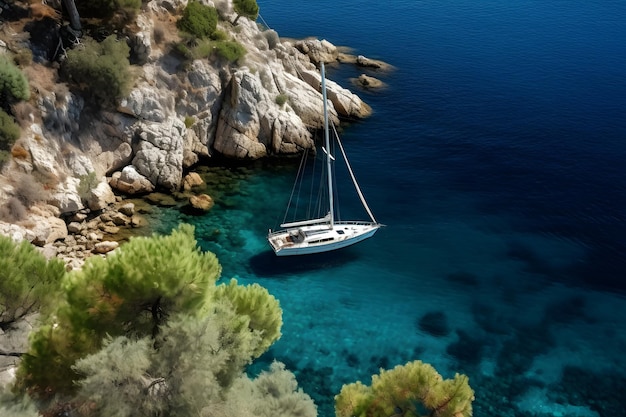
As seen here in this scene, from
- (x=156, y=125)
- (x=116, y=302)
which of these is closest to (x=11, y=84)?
(x=156, y=125)

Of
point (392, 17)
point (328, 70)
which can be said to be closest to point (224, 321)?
point (328, 70)

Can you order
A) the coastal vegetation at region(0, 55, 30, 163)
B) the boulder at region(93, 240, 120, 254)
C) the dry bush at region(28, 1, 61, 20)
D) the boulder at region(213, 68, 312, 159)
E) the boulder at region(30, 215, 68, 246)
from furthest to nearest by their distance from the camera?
the boulder at region(213, 68, 312, 159) → the dry bush at region(28, 1, 61, 20) → the coastal vegetation at region(0, 55, 30, 163) → the boulder at region(93, 240, 120, 254) → the boulder at region(30, 215, 68, 246)

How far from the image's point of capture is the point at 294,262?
1501 inches

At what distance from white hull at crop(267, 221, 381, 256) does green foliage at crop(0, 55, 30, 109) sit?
2101 cm

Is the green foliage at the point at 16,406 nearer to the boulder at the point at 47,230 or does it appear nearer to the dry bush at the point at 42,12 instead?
the boulder at the point at 47,230

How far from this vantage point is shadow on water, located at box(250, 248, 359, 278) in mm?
36969

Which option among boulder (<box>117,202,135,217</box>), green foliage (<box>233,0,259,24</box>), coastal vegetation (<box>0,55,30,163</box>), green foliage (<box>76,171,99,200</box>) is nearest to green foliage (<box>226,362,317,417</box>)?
boulder (<box>117,202,135,217</box>)

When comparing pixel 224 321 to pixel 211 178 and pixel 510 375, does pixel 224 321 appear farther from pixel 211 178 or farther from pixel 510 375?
pixel 211 178

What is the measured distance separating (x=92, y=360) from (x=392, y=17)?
3664 inches

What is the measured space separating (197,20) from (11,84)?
59.9 feet

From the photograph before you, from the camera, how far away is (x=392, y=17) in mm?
95250

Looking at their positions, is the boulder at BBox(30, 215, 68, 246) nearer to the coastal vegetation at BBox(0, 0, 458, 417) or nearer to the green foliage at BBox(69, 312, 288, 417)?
the coastal vegetation at BBox(0, 0, 458, 417)

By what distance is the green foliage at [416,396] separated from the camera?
16.9 metres

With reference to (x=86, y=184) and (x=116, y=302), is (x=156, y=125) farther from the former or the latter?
(x=116, y=302)
